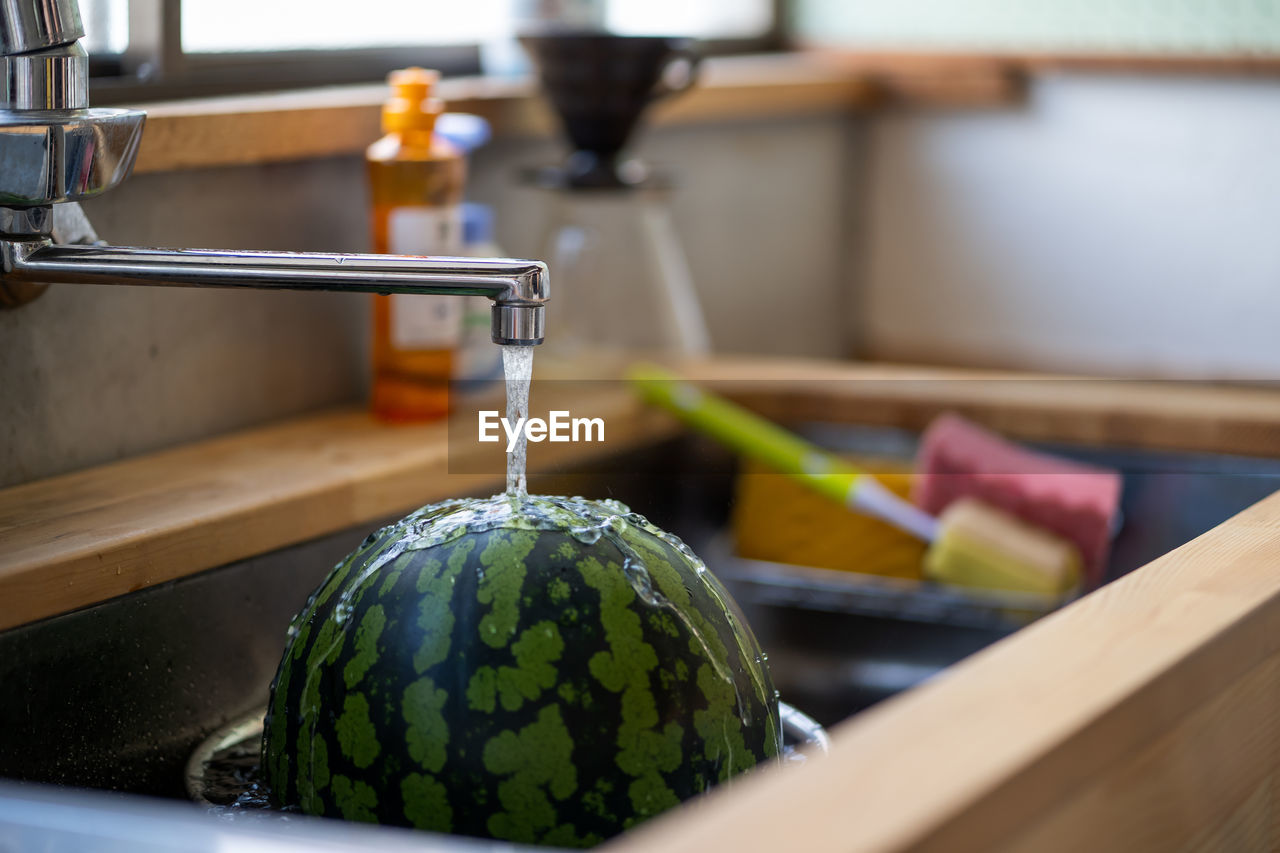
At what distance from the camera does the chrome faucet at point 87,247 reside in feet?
2.61

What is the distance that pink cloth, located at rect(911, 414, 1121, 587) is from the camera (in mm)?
1385

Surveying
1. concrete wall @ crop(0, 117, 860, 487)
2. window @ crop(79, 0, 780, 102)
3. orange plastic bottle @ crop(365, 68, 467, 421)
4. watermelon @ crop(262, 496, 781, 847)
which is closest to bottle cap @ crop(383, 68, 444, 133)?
orange plastic bottle @ crop(365, 68, 467, 421)

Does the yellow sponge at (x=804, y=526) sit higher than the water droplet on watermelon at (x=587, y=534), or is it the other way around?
the water droplet on watermelon at (x=587, y=534)

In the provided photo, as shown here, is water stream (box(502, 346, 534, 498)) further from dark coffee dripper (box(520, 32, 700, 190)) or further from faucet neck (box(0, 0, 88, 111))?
dark coffee dripper (box(520, 32, 700, 190))

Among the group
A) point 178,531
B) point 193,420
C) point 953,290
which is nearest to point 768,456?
point 193,420

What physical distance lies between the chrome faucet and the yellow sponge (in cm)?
73

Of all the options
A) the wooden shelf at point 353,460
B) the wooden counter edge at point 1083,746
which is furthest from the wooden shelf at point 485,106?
the wooden counter edge at point 1083,746

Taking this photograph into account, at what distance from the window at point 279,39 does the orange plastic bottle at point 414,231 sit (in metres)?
0.20

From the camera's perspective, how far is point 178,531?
0.98 m

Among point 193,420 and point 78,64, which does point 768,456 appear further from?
point 78,64

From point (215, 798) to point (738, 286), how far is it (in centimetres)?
157

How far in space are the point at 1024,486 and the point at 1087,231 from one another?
98cm

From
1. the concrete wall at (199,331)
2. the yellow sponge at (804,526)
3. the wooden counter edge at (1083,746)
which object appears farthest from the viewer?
the yellow sponge at (804,526)

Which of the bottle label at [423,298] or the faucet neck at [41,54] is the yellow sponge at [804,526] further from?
the faucet neck at [41,54]
